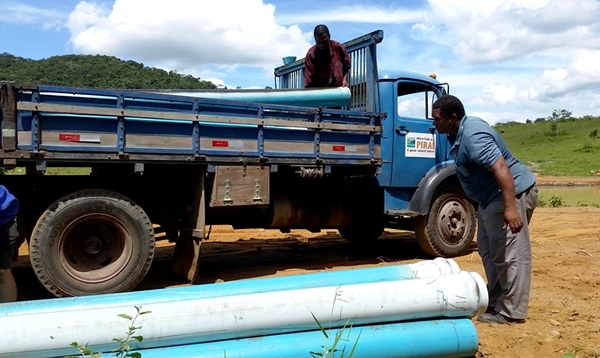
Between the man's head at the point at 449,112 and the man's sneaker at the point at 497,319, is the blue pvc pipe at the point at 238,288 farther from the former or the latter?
the man's head at the point at 449,112

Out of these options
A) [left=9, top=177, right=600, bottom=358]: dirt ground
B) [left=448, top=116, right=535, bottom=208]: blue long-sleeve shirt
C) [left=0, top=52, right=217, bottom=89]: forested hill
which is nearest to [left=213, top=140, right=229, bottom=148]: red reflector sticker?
[left=9, top=177, right=600, bottom=358]: dirt ground

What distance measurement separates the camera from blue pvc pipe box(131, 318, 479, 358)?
2963 millimetres

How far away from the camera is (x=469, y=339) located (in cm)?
343

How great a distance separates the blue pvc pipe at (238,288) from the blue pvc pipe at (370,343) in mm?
314

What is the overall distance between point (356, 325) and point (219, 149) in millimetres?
2694

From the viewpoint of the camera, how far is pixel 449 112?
4359 mm

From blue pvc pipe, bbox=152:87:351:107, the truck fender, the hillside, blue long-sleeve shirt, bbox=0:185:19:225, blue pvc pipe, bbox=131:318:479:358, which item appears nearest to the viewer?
blue pvc pipe, bbox=131:318:479:358

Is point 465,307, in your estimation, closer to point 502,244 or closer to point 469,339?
point 469,339

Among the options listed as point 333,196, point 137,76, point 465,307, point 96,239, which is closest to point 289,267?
point 333,196

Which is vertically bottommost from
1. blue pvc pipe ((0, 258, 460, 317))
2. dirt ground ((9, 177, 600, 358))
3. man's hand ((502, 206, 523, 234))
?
dirt ground ((9, 177, 600, 358))

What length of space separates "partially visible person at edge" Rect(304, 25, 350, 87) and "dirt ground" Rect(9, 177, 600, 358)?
2275 mm

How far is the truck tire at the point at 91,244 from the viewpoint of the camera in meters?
4.70

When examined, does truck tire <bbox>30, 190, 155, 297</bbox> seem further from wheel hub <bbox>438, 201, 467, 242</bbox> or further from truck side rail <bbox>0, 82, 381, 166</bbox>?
wheel hub <bbox>438, 201, 467, 242</bbox>

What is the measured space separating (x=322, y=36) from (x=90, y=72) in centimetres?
4784
